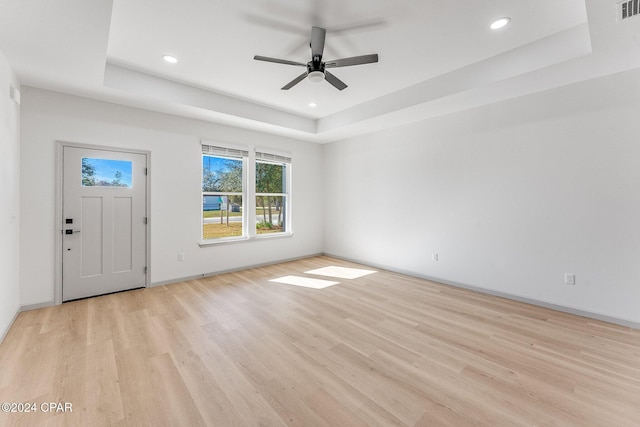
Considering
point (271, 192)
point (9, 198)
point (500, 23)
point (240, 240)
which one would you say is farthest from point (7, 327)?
point (500, 23)

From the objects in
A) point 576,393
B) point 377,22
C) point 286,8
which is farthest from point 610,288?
point 286,8

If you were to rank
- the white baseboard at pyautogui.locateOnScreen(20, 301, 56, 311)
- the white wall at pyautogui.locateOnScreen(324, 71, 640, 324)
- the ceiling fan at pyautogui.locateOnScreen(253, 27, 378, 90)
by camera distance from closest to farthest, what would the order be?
the ceiling fan at pyautogui.locateOnScreen(253, 27, 378, 90)
the white wall at pyautogui.locateOnScreen(324, 71, 640, 324)
the white baseboard at pyautogui.locateOnScreen(20, 301, 56, 311)

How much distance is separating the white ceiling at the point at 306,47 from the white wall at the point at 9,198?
1.20 feet

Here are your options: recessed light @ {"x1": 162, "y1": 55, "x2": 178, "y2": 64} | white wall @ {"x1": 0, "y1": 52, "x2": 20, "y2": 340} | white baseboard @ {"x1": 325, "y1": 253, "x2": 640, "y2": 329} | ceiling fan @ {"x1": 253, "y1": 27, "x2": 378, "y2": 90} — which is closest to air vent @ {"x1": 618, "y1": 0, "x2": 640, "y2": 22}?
ceiling fan @ {"x1": 253, "y1": 27, "x2": 378, "y2": 90}

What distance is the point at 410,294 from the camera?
3.92 metres

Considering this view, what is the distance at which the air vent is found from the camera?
1924 mm

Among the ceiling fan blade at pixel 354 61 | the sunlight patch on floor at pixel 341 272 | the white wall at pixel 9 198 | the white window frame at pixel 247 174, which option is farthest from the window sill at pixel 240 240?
the ceiling fan blade at pixel 354 61

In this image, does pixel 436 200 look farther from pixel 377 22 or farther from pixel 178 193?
pixel 178 193

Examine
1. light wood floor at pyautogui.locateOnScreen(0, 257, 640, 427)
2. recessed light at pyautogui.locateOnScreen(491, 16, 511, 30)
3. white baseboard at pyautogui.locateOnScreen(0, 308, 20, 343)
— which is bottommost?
light wood floor at pyautogui.locateOnScreen(0, 257, 640, 427)

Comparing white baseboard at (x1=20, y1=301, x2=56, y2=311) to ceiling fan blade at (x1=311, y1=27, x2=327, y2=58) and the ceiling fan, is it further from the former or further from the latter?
ceiling fan blade at (x1=311, y1=27, x2=327, y2=58)

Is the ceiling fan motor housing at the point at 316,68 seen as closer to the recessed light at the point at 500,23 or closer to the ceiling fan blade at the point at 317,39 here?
the ceiling fan blade at the point at 317,39

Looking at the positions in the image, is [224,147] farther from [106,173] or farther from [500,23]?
[500,23]

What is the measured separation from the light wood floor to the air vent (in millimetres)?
2775

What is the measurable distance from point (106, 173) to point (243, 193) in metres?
2.14
